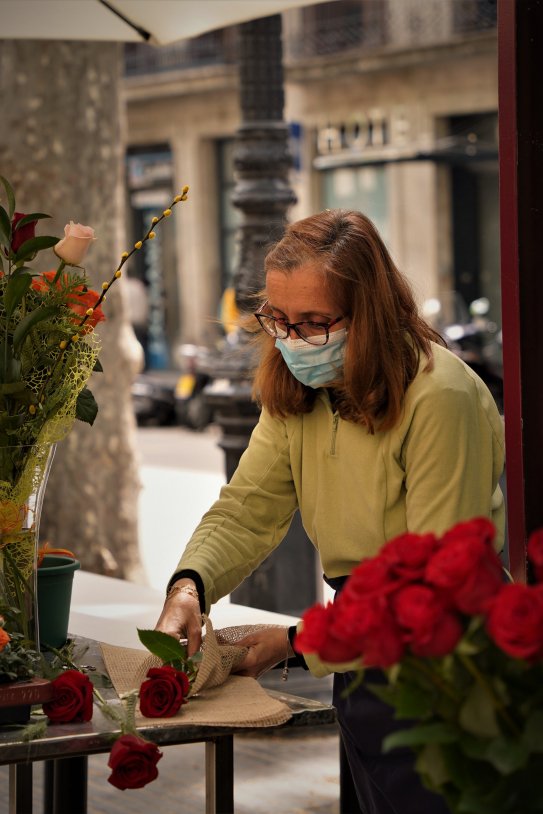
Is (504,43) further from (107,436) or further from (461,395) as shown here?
(107,436)

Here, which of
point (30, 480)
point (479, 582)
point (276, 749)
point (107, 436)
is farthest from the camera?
point (107, 436)

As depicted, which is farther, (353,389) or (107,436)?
(107,436)

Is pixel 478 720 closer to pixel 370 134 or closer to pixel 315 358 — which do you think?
pixel 315 358

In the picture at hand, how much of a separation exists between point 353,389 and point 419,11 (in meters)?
21.1

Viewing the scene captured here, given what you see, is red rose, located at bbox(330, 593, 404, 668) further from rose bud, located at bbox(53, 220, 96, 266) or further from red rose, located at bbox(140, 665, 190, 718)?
rose bud, located at bbox(53, 220, 96, 266)

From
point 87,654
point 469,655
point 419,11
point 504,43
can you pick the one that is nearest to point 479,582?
point 469,655

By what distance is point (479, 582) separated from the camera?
134 centimetres

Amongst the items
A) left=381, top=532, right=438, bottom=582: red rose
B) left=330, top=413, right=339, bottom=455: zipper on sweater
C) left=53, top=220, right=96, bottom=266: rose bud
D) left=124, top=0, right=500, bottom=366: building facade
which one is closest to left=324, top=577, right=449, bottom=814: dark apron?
left=330, top=413, right=339, bottom=455: zipper on sweater

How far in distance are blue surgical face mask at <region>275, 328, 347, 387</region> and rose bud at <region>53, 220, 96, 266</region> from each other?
39cm

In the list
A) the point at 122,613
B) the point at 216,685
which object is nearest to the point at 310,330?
the point at 216,685

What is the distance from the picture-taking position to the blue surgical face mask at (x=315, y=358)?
250cm

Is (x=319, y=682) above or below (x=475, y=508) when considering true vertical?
below

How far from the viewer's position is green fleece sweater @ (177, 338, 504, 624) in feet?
7.89

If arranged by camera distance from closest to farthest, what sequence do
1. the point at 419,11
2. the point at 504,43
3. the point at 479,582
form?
the point at 479,582 < the point at 504,43 < the point at 419,11
